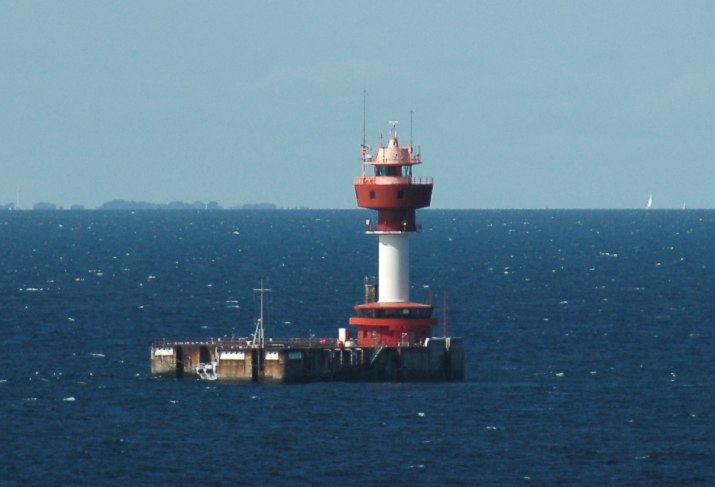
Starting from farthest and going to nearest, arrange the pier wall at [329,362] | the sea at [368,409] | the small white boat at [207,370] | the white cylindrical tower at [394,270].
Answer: the white cylindrical tower at [394,270], the small white boat at [207,370], the pier wall at [329,362], the sea at [368,409]

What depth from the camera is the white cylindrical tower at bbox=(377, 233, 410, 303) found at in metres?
90.5

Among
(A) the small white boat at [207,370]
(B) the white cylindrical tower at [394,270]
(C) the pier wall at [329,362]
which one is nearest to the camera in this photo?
(C) the pier wall at [329,362]

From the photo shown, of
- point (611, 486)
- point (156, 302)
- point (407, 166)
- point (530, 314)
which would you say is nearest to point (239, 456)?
point (611, 486)

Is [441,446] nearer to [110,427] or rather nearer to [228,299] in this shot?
[110,427]

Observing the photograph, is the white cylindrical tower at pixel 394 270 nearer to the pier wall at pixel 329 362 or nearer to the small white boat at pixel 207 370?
the pier wall at pixel 329 362

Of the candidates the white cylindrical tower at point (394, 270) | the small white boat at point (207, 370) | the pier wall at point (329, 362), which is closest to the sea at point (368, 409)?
the pier wall at point (329, 362)

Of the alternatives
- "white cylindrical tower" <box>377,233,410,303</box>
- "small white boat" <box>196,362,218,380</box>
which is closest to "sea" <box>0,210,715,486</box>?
"small white boat" <box>196,362,218,380</box>

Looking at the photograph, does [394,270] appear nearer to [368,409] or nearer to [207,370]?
[207,370]

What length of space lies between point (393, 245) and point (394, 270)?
3.72 ft

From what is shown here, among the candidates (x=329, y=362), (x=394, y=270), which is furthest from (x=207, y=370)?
(x=394, y=270)

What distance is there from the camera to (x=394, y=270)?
9056 centimetres

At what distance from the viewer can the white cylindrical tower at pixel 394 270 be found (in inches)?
3563

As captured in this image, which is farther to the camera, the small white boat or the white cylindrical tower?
the white cylindrical tower

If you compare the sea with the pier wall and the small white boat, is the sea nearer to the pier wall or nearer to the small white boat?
the pier wall
